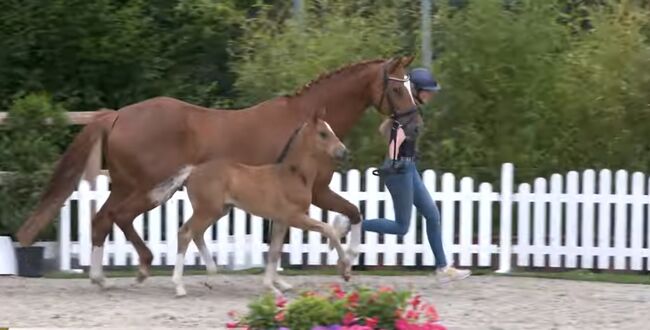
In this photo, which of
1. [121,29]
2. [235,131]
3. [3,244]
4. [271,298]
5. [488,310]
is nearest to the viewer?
[271,298]

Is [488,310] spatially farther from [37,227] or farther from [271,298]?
[37,227]

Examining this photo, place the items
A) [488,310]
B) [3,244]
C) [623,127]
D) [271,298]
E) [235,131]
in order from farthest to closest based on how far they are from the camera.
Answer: [623,127] < [3,244] < [235,131] < [488,310] < [271,298]

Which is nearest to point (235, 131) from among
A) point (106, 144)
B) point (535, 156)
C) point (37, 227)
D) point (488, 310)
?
point (106, 144)

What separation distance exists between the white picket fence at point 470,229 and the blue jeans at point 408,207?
1276 mm

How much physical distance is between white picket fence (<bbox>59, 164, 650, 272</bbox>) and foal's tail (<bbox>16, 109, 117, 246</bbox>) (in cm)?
125

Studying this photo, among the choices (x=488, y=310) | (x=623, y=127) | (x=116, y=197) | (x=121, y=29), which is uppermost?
(x=121, y=29)

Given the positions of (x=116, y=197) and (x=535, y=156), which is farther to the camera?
(x=535, y=156)

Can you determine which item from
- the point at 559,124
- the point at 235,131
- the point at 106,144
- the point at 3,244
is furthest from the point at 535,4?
the point at 3,244

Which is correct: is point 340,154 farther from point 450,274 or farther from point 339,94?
point 450,274

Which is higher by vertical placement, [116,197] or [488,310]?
[116,197]

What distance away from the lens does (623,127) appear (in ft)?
40.5

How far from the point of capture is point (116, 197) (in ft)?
34.0

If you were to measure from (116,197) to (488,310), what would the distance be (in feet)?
10.8

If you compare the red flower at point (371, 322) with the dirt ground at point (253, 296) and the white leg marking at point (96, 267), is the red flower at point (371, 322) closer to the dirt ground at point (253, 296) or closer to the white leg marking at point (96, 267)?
the dirt ground at point (253, 296)
